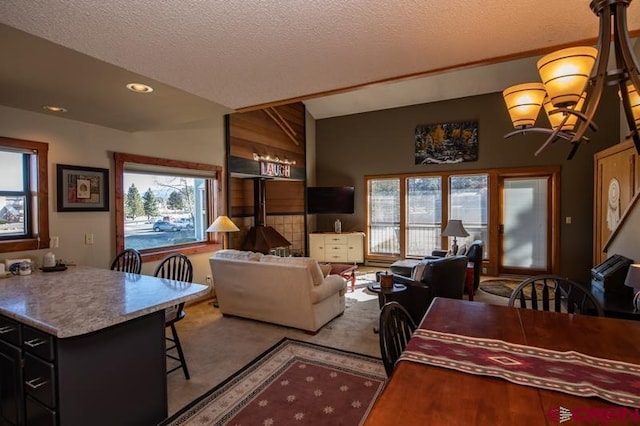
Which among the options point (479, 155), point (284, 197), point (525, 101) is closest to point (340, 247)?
point (284, 197)

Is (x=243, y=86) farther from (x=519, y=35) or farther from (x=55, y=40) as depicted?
(x=519, y=35)

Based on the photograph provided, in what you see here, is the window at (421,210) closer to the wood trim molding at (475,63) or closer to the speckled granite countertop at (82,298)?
the wood trim molding at (475,63)

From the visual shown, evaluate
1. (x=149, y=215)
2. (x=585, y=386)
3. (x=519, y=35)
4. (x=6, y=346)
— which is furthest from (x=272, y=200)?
(x=585, y=386)

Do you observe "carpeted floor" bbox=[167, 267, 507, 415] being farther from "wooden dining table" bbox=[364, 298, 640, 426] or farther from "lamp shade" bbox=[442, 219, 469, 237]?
"lamp shade" bbox=[442, 219, 469, 237]

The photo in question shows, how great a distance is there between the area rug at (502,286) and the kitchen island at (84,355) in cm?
486

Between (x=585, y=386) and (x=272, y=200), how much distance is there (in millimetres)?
6271

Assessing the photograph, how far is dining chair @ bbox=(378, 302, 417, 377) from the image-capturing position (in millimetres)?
1435

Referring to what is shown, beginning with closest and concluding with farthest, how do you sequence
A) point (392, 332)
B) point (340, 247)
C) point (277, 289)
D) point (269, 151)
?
point (392, 332) → point (277, 289) → point (269, 151) → point (340, 247)

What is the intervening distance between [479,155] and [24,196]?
23.1 feet

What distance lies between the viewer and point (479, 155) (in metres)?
6.46

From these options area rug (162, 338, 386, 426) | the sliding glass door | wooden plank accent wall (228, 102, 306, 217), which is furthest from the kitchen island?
the sliding glass door

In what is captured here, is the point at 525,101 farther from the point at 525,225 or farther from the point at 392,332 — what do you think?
the point at 525,225

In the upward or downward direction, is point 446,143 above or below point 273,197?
above

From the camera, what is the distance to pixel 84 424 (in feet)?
5.58
